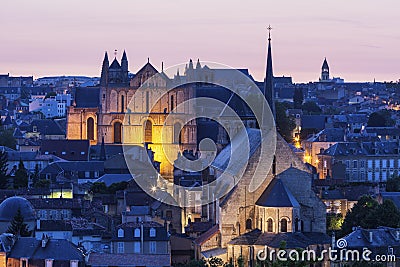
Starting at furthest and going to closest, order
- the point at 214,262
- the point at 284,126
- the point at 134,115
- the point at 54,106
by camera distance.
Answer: the point at 54,106 → the point at 284,126 → the point at 134,115 → the point at 214,262

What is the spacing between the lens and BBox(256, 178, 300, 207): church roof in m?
49.4

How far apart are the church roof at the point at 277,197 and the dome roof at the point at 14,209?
1084cm

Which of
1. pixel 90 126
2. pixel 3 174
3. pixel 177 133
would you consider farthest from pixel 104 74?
pixel 3 174

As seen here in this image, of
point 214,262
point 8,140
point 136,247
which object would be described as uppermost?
point 8,140

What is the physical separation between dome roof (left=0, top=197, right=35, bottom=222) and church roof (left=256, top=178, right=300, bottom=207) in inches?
427

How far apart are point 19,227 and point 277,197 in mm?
10829

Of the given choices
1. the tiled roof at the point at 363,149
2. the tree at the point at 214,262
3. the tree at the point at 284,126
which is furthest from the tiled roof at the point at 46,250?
the tree at the point at 284,126

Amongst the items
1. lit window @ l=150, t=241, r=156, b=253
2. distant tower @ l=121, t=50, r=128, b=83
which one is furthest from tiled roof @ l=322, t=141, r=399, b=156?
lit window @ l=150, t=241, r=156, b=253

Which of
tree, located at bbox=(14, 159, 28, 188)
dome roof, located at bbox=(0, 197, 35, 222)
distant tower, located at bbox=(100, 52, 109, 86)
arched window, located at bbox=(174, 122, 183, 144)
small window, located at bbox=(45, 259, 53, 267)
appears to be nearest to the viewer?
small window, located at bbox=(45, 259, 53, 267)

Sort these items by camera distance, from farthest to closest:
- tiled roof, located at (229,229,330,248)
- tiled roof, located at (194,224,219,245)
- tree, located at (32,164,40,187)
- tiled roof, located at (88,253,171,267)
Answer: tree, located at (32,164,40,187) → tiled roof, located at (194,224,219,245) → tiled roof, located at (229,229,330,248) → tiled roof, located at (88,253,171,267)

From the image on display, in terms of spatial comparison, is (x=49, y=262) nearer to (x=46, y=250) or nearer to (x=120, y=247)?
(x=46, y=250)

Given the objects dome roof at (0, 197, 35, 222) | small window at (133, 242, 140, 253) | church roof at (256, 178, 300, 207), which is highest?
church roof at (256, 178, 300, 207)

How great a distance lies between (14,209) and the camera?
54.5m

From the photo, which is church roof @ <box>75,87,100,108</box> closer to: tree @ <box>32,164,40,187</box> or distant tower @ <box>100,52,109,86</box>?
distant tower @ <box>100,52,109,86</box>
